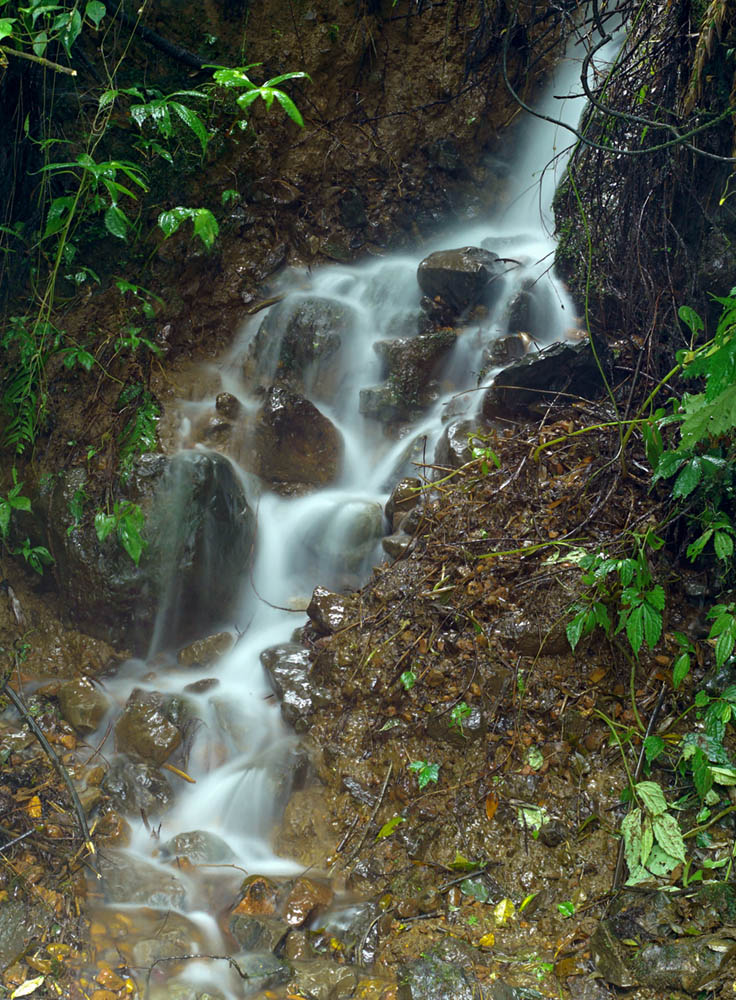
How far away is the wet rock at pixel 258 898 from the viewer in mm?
3010

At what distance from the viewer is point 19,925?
2.68 m

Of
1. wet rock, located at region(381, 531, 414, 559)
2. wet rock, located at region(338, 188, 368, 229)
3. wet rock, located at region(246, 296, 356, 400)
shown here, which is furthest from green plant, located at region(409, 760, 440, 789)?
wet rock, located at region(338, 188, 368, 229)

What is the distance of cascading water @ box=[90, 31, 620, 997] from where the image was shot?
322cm

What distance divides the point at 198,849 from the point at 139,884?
32 cm

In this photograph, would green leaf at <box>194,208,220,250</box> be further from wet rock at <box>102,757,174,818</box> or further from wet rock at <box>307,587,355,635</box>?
wet rock at <box>102,757,174,818</box>

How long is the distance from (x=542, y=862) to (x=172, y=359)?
430 centimetres

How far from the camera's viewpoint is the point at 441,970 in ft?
8.13

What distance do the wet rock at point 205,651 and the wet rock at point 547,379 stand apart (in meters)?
2.35

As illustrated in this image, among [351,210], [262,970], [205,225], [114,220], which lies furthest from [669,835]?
[351,210]

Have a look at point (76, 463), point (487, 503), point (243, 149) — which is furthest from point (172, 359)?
point (487, 503)

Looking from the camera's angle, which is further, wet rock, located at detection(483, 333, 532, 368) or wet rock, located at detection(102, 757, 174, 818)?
wet rock, located at detection(483, 333, 532, 368)

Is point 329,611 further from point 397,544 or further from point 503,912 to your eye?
point 503,912

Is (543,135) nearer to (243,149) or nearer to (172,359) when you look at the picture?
(243,149)

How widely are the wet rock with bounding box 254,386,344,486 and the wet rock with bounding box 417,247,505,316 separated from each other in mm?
1581
